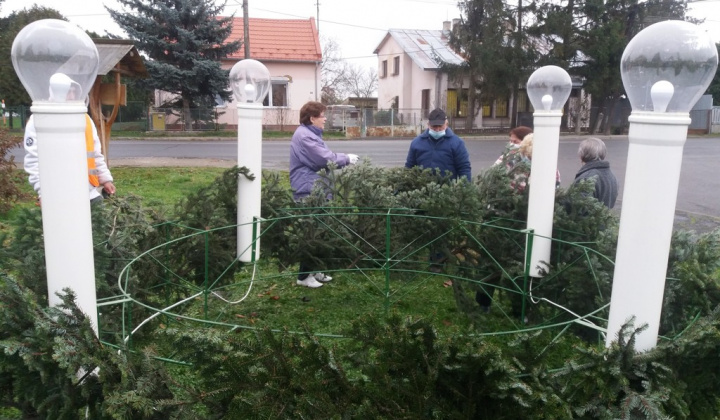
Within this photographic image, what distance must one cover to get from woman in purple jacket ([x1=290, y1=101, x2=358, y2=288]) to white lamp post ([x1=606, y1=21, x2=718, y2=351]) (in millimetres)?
3300

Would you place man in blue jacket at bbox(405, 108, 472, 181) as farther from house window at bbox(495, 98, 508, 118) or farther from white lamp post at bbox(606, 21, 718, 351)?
house window at bbox(495, 98, 508, 118)

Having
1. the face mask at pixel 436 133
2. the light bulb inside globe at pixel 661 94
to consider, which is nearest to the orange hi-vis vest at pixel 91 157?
the face mask at pixel 436 133

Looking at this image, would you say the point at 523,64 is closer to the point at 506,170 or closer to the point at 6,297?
the point at 506,170

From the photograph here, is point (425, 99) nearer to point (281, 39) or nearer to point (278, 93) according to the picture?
point (278, 93)

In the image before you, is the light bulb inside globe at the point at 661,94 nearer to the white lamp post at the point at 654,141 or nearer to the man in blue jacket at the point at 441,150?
the white lamp post at the point at 654,141

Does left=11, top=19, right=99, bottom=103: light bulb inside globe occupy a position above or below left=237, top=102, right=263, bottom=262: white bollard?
above

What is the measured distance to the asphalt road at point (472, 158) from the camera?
35.7 feet

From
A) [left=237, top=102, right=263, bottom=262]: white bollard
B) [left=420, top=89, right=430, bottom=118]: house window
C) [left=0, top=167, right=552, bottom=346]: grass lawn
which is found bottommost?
[left=0, top=167, right=552, bottom=346]: grass lawn

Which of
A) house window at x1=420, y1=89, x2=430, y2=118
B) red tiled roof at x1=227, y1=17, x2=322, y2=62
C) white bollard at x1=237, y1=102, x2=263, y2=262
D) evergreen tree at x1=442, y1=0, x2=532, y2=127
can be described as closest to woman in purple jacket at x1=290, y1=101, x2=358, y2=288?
white bollard at x1=237, y1=102, x2=263, y2=262

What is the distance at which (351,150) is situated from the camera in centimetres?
2161

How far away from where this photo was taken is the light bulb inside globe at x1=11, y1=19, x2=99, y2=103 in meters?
2.13

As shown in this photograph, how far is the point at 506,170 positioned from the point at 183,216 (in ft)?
7.61

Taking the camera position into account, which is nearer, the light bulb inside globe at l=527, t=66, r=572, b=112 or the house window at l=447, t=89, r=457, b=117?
the light bulb inside globe at l=527, t=66, r=572, b=112

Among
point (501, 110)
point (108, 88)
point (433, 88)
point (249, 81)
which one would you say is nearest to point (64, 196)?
point (249, 81)
